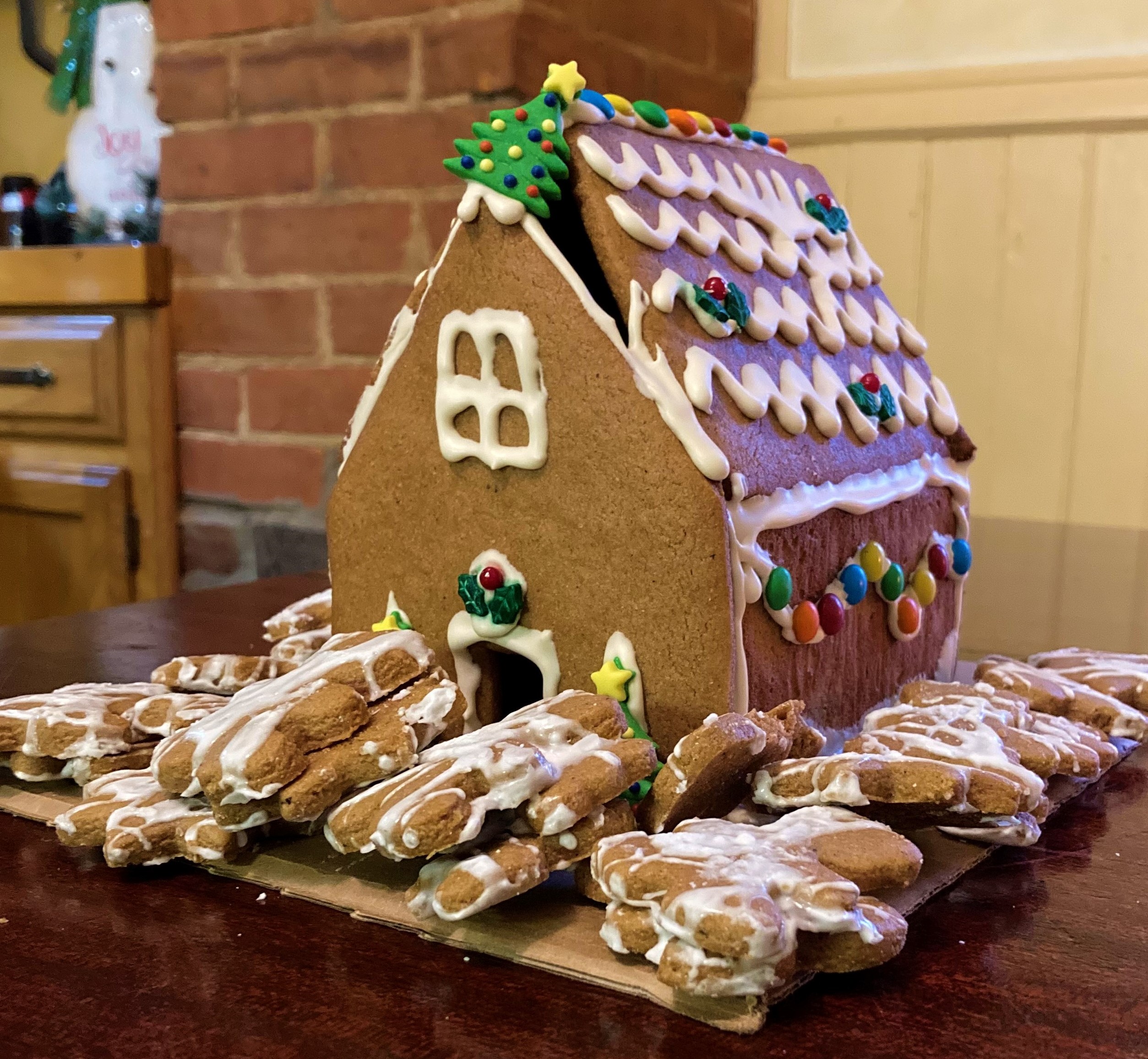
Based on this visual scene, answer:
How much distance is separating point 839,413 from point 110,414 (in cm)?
140

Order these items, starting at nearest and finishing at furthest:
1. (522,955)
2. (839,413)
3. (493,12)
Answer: (522,955) < (839,413) < (493,12)

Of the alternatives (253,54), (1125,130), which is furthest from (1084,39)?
(253,54)

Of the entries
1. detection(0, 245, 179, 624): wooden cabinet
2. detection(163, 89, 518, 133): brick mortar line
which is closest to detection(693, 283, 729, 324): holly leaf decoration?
detection(163, 89, 518, 133): brick mortar line

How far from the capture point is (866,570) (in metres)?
0.93

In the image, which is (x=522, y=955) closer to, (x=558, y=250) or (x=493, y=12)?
(x=558, y=250)

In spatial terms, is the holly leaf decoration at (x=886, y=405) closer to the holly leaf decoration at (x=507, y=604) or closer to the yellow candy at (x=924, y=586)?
the yellow candy at (x=924, y=586)

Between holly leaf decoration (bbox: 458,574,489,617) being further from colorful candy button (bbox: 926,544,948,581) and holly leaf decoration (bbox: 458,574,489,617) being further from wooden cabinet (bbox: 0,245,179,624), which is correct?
wooden cabinet (bbox: 0,245,179,624)

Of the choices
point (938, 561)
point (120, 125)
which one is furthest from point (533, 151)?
point (120, 125)

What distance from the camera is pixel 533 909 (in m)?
0.65

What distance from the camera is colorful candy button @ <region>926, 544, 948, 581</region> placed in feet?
3.37

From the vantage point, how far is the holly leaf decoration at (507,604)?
83cm

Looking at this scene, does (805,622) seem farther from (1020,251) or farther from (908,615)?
(1020,251)

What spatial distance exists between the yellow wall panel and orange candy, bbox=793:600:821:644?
1.32 m

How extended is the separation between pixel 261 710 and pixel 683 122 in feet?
1.80
